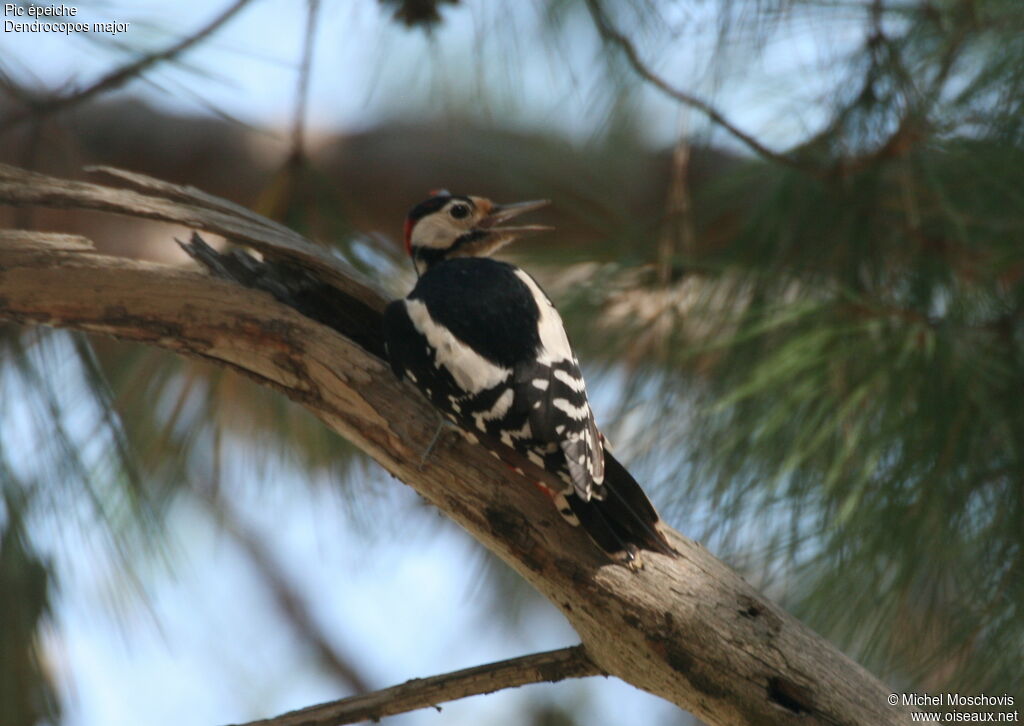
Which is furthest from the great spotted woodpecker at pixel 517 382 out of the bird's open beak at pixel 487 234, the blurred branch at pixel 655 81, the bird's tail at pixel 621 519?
the blurred branch at pixel 655 81

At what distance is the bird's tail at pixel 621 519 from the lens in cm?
135

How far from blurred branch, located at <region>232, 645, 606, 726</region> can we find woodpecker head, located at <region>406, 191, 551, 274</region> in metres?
0.95

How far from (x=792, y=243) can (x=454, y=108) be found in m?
0.81

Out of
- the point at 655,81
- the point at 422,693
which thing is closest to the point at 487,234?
the point at 655,81

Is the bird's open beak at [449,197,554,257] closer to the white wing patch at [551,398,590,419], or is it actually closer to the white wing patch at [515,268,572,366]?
the white wing patch at [515,268,572,366]

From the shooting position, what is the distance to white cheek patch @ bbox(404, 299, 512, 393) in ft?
4.73

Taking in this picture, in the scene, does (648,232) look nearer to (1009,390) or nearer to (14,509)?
(1009,390)

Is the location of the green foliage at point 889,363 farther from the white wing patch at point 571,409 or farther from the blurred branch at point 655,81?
the white wing patch at point 571,409

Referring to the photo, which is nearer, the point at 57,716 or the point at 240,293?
the point at 240,293

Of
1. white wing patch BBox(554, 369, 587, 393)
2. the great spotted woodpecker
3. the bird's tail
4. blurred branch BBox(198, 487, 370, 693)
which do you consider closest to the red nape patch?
the great spotted woodpecker

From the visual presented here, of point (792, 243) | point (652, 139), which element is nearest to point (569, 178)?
point (652, 139)

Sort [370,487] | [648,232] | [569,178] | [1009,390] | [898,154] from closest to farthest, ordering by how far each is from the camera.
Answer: [1009,390]
[898,154]
[648,232]
[370,487]
[569,178]

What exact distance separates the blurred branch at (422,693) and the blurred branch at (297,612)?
111 inches

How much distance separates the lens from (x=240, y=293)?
151 centimetres
